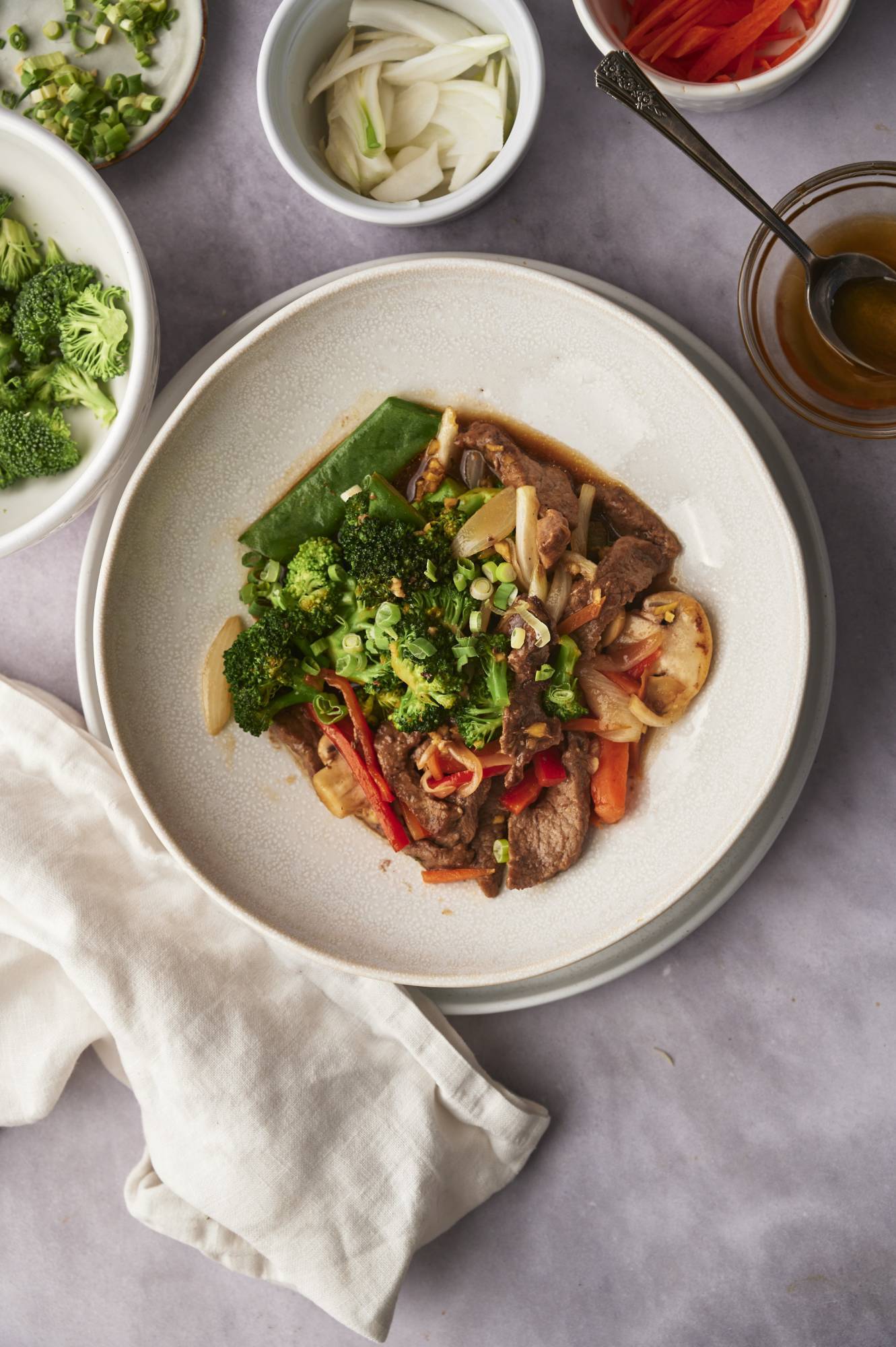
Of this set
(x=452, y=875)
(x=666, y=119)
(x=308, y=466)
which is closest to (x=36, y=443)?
(x=308, y=466)

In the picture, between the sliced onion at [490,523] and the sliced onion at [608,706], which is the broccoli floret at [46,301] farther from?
the sliced onion at [608,706]

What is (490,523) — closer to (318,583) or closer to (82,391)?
(318,583)

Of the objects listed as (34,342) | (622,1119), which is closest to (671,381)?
(34,342)

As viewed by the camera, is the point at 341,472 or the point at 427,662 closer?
the point at 427,662

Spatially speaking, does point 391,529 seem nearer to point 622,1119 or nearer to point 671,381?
point 671,381

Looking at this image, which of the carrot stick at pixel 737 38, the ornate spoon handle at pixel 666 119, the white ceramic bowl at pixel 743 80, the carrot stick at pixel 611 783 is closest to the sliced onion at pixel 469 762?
the carrot stick at pixel 611 783

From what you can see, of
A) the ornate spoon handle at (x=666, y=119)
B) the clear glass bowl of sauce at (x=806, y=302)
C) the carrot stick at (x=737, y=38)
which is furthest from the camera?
the clear glass bowl of sauce at (x=806, y=302)
